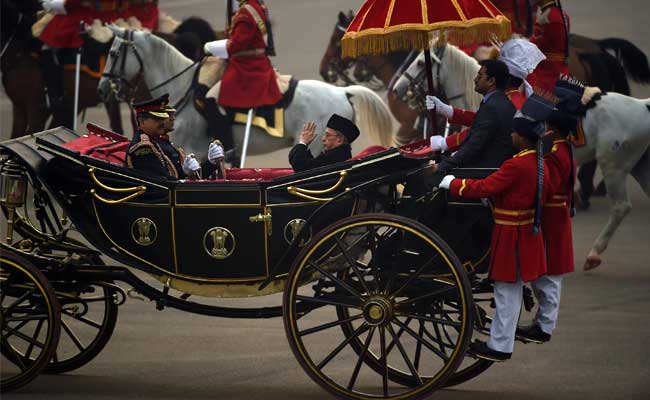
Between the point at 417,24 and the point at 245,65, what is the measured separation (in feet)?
15.9

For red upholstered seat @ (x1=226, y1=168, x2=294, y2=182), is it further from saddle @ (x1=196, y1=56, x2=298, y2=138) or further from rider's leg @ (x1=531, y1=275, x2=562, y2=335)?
saddle @ (x1=196, y1=56, x2=298, y2=138)

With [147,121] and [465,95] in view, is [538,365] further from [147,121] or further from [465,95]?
[465,95]

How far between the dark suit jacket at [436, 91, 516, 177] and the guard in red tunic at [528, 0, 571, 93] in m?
3.50

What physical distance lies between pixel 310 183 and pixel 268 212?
9.6 inches

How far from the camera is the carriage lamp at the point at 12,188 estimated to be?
610cm

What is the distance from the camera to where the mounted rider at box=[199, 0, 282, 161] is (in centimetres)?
1052

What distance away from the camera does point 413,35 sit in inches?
241

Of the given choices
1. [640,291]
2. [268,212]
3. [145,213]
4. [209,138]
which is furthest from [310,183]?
[209,138]

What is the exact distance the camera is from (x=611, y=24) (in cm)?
2070

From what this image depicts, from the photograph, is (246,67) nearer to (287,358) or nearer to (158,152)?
(287,358)

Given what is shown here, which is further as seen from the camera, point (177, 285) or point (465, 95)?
point (465, 95)

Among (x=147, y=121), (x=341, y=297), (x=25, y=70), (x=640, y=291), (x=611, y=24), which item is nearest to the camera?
(x=341, y=297)

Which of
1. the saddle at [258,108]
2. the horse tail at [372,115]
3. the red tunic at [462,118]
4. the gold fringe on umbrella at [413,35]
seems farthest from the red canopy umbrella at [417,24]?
the horse tail at [372,115]

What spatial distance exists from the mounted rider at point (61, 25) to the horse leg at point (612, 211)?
A: 19.4ft
